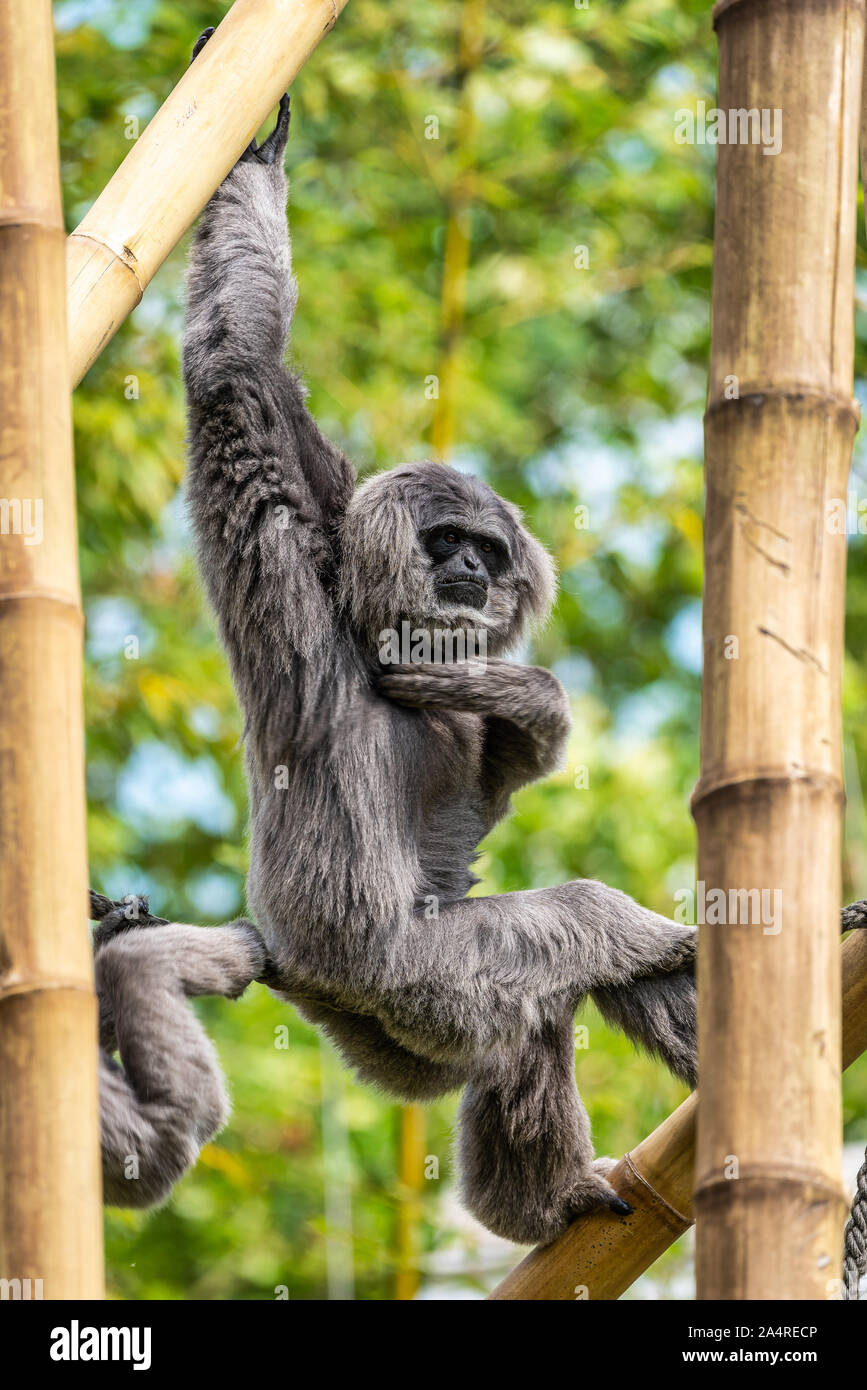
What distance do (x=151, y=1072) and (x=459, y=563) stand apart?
1.85 meters

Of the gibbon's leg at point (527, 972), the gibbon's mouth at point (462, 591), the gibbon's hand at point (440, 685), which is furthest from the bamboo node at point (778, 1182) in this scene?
the gibbon's mouth at point (462, 591)

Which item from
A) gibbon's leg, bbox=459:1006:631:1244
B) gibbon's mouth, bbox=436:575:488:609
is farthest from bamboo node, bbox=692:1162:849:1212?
gibbon's mouth, bbox=436:575:488:609

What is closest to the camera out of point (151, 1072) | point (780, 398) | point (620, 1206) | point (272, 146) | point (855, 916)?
point (780, 398)

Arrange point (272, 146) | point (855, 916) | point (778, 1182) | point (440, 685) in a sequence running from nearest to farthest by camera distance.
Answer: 1. point (778, 1182)
2. point (855, 916)
3. point (440, 685)
4. point (272, 146)

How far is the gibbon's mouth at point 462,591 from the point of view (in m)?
4.89

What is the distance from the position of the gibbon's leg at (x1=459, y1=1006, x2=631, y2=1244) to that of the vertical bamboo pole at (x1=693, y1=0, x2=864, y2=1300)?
2.12 metres

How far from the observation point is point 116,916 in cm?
434

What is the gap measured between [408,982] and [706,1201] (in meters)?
1.86

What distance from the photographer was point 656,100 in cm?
1036

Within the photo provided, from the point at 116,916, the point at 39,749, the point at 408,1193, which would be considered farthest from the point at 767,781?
the point at 408,1193

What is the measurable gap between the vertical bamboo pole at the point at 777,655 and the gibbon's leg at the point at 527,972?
171 cm

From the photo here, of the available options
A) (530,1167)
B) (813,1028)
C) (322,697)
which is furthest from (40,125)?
(530,1167)

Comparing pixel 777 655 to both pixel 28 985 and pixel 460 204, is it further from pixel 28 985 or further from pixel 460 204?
pixel 460 204
